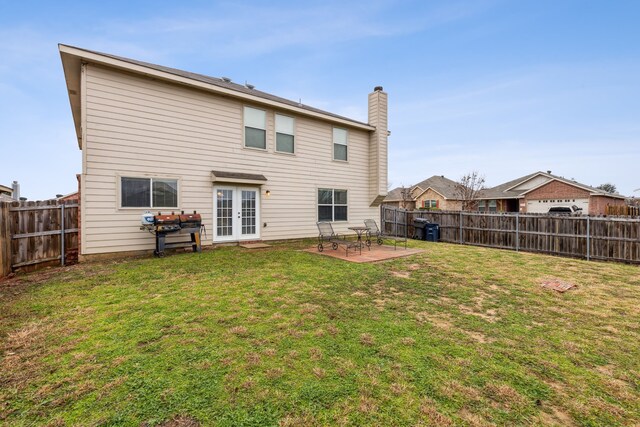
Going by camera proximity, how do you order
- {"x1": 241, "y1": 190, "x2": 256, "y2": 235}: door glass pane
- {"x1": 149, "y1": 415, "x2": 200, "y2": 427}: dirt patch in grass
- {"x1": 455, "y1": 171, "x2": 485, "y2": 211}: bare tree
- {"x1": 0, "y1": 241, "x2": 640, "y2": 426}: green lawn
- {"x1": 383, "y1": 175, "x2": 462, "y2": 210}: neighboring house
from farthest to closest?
Answer: {"x1": 383, "y1": 175, "x2": 462, "y2": 210}: neighboring house < {"x1": 455, "y1": 171, "x2": 485, "y2": 211}: bare tree < {"x1": 241, "y1": 190, "x2": 256, "y2": 235}: door glass pane < {"x1": 0, "y1": 241, "x2": 640, "y2": 426}: green lawn < {"x1": 149, "y1": 415, "x2": 200, "y2": 427}: dirt patch in grass

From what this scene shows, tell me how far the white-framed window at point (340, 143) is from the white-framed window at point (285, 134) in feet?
7.26

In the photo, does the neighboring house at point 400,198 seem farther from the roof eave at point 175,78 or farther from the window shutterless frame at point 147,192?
the window shutterless frame at point 147,192

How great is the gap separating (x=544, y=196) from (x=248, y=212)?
2976 centimetres

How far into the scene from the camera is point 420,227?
14.0 m

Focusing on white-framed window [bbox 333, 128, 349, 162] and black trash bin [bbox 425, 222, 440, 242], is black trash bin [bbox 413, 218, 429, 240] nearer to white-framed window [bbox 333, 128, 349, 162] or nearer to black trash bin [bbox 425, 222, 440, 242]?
black trash bin [bbox 425, 222, 440, 242]

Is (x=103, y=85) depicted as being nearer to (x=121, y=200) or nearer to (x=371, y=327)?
(x=121, y=200)

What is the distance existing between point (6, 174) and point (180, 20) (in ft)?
81.1

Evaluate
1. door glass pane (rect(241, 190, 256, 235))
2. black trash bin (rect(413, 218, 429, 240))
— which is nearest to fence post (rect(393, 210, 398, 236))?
black trash bin (rect(413, 218, 429, 240))

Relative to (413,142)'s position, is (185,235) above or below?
below

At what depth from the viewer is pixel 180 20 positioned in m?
12.0

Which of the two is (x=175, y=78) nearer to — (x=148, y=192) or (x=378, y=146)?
(x=148, y=192)

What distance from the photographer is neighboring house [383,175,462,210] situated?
111 feet

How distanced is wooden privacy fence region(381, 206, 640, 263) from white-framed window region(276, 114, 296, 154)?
747 cm

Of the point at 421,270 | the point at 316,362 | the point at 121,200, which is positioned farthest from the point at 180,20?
the point at 316,362
